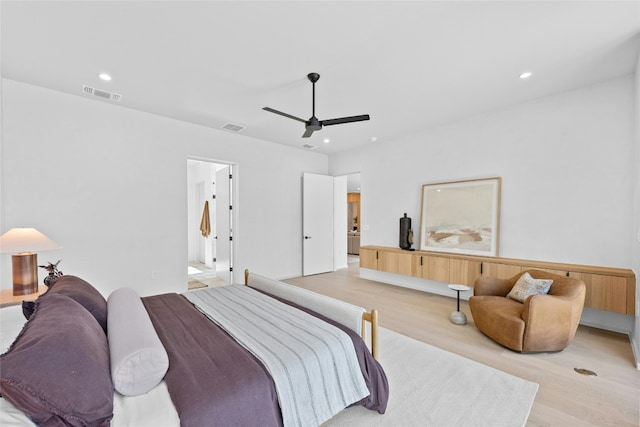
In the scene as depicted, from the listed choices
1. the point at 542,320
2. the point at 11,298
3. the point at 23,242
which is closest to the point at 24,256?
the point at 23,242

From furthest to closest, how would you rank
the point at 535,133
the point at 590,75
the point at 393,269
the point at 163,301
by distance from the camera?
the point at 393,269 < the point at 535,133 < the point at 590,75 < the point at 163,301

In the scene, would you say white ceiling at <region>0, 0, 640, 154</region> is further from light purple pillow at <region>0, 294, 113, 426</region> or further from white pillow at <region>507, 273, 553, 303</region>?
white pillow at <region>507, 273, 553, 303</region>

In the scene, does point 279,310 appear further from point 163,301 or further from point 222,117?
point 222,117

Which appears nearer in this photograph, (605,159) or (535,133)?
(605,159)

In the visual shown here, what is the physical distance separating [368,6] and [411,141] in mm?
3507

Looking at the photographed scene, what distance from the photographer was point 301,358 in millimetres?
1538

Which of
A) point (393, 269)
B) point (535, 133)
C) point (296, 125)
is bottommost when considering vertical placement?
point (393, 269)

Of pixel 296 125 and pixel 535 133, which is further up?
pixel 296 125

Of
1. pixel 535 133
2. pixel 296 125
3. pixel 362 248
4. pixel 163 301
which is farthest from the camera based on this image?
pixel 362 248

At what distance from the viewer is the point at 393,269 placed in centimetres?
509

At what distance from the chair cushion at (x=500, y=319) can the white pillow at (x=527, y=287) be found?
9cm

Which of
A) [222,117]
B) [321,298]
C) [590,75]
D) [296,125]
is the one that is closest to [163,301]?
[321,298]

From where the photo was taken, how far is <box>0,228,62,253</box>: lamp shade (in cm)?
247

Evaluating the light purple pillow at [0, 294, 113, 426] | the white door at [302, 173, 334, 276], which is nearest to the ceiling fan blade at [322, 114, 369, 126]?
the light purple pillow at [0, 294, 113, 426]
